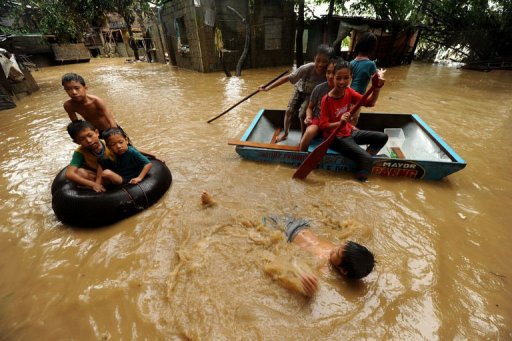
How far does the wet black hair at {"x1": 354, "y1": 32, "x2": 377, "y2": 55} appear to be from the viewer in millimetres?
3414

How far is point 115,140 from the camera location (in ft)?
9.06

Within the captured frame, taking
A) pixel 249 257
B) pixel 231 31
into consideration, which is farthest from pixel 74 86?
pixel 231 31

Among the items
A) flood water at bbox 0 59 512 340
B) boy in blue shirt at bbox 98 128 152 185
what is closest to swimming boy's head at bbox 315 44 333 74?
flood water at bbox 0 59 512 340

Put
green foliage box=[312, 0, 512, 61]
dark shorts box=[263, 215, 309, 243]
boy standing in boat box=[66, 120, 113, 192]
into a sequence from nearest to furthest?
dark shorts box=[263, 215, 309, 243] < boy standing in boat box=[66, 120, 113, 192] < green foliage box=[312, 0, 512, 61]

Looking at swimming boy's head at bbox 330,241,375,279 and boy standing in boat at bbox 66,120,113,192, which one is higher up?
boy standing in boat at bbox 66,120,113,192

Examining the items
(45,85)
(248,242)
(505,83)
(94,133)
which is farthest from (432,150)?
(45,85)

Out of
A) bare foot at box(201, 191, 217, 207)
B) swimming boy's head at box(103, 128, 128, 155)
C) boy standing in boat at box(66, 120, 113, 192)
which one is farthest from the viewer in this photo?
bare foot at box(201, 191, 217, 207)

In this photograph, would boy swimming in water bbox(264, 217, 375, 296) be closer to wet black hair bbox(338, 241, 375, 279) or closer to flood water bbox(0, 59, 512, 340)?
wet black hair bbox(338, 241, 375, 279)

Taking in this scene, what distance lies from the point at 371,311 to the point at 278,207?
1.45 meters

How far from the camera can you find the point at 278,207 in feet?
9.90

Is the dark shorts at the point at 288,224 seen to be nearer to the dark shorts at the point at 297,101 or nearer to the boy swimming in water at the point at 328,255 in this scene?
the boy swimming in water at the point at 328,255

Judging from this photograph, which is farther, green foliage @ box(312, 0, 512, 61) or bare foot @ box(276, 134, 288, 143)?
green foliage @ box(312, 0, 512, 61)

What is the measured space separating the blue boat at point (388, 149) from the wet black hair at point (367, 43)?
1.27 meters

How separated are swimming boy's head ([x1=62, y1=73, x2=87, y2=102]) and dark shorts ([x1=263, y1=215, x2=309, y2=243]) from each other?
2.72m
